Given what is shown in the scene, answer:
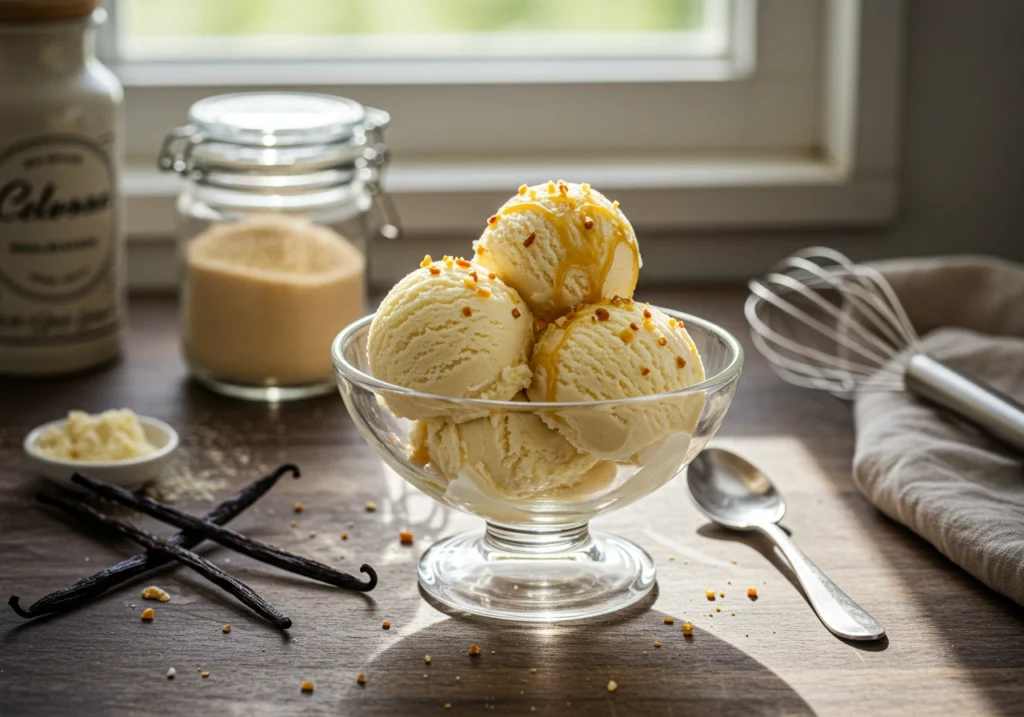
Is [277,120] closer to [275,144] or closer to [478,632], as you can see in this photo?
[275,144]

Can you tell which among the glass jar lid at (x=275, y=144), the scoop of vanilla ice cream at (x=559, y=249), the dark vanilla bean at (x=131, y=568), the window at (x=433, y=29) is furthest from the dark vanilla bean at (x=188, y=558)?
the window at (x=433, y=29)

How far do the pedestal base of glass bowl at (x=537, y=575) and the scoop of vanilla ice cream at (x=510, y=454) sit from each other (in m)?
0.05

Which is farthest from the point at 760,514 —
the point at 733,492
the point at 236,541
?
the point at 236,541

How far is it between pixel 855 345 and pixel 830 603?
482 mm

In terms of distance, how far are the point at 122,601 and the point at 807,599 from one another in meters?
0.41

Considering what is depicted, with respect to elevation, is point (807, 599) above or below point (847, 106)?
below

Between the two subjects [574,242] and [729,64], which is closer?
[574,242]

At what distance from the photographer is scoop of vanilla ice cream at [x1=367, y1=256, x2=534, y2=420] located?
70cm

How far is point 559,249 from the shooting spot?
745 millimetres

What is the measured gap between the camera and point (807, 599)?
0.75 m

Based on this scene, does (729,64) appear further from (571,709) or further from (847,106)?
(571,709)

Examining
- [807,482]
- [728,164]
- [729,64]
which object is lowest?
[807,482]

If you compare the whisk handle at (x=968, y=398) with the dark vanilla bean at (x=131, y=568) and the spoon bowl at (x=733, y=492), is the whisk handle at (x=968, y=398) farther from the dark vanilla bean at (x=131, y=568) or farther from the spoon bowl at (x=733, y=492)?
the dark vanilla bean at (x=131, y=568)

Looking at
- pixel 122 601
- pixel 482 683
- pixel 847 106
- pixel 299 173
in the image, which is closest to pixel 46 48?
pixel 299 173
